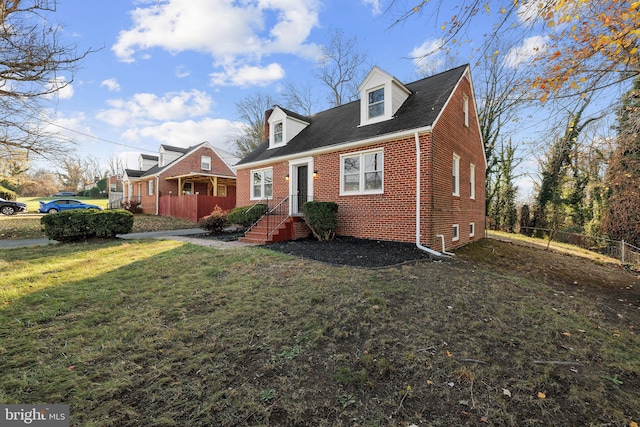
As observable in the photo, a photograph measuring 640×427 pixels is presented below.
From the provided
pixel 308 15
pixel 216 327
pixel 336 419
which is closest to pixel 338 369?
pixel 336 419

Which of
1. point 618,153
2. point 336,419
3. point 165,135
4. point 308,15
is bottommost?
point 336,419

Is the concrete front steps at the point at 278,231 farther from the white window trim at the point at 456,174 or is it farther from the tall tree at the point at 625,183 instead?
the tall tree at the point at 625,183

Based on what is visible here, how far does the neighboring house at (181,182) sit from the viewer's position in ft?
64.9

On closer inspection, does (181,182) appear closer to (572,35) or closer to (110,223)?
(110,223)

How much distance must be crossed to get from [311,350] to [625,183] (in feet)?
44.9

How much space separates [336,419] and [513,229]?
80.3ft

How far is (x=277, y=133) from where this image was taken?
1392 cm

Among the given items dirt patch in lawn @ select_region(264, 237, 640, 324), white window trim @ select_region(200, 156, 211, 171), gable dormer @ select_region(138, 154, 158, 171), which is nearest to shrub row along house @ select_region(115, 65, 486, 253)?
dirt patch in lawn @ select_region(264, 237, 640, 324)

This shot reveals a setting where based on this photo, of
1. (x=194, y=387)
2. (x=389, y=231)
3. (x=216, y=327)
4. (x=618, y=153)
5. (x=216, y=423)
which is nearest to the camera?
(x=216, y=423)

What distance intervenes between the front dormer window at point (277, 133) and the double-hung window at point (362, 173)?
16.3ft

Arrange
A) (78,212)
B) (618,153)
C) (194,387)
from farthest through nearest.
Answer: (78,212) → (618,153) → (194,387)

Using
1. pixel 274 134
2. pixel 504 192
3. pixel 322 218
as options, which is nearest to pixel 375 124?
pixel 322 218

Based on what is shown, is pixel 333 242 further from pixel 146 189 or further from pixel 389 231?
pixel 146 189

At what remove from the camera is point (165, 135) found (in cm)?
2934
